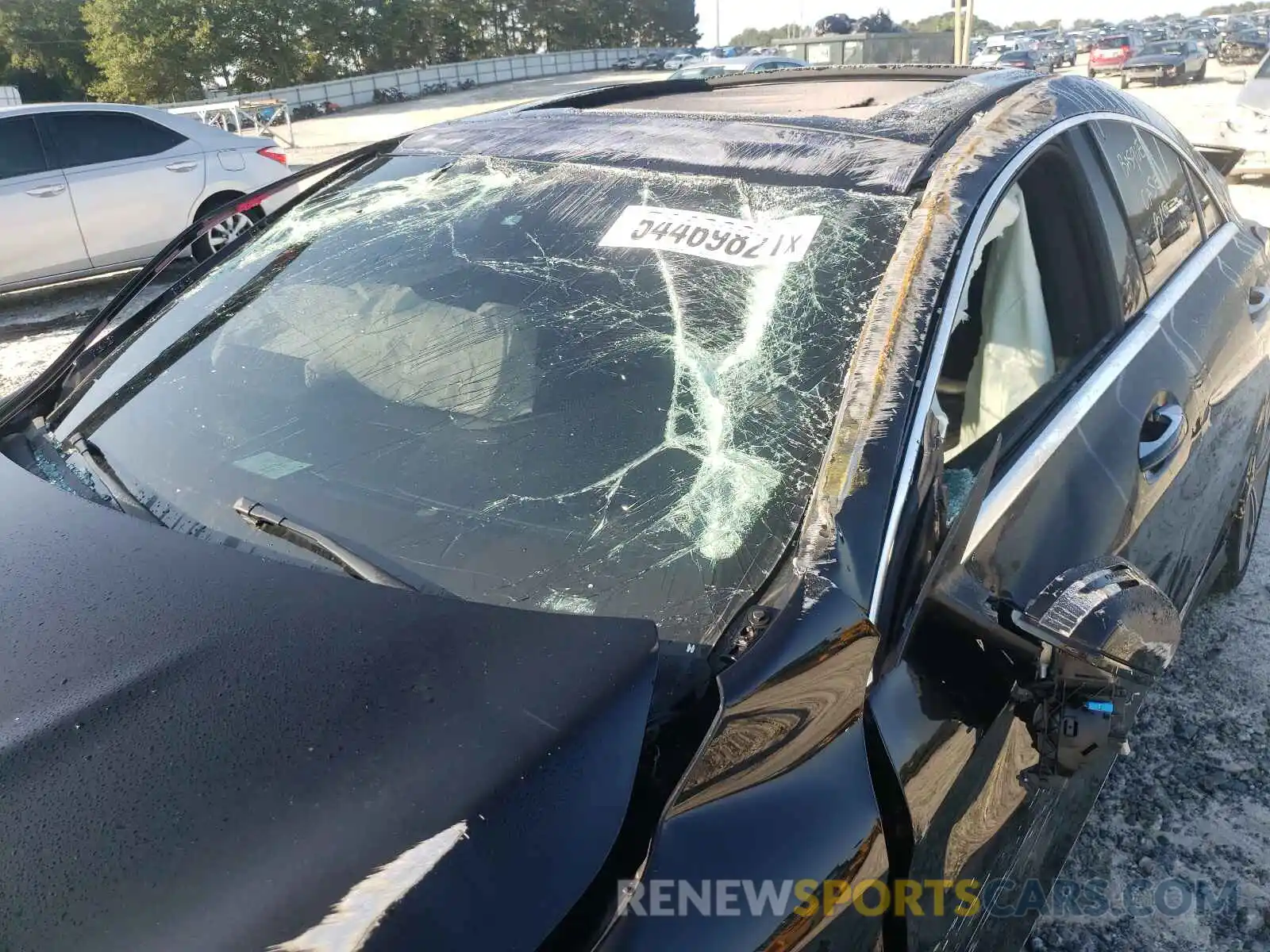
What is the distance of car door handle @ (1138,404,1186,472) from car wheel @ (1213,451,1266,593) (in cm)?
89

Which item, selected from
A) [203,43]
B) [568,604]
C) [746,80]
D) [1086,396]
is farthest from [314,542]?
[203,43]

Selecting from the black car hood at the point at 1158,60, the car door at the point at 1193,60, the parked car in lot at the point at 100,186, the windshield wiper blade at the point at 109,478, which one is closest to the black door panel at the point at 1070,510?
the windshield wiper blade at the point at 109,478

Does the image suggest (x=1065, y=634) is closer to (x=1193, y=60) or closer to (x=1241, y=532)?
(x=1241, y=532)

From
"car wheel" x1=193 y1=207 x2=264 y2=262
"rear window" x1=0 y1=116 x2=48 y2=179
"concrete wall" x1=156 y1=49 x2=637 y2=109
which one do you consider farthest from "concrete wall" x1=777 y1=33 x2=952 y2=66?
"rear window" x1=0 y1=116 x2=48 y2=179

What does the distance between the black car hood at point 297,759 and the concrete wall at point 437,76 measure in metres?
29.4

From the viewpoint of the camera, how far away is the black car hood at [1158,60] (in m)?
25.1

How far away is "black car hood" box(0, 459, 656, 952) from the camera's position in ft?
2.94

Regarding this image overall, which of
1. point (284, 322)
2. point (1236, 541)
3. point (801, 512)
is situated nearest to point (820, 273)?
point (801, 512)

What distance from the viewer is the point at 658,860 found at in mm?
953

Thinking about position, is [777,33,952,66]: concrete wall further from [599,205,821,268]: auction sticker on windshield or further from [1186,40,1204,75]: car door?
[599,205,821,268]: auction sticker on windshield

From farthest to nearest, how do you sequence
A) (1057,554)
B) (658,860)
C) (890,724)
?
(1057,554) < (890,724) < (658,860)

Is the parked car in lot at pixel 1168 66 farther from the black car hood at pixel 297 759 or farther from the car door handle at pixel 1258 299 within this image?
the black car hood at pixel 297 759

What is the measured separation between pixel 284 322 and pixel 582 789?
1.36 metres

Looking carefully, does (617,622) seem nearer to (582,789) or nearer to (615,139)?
(582,789)
